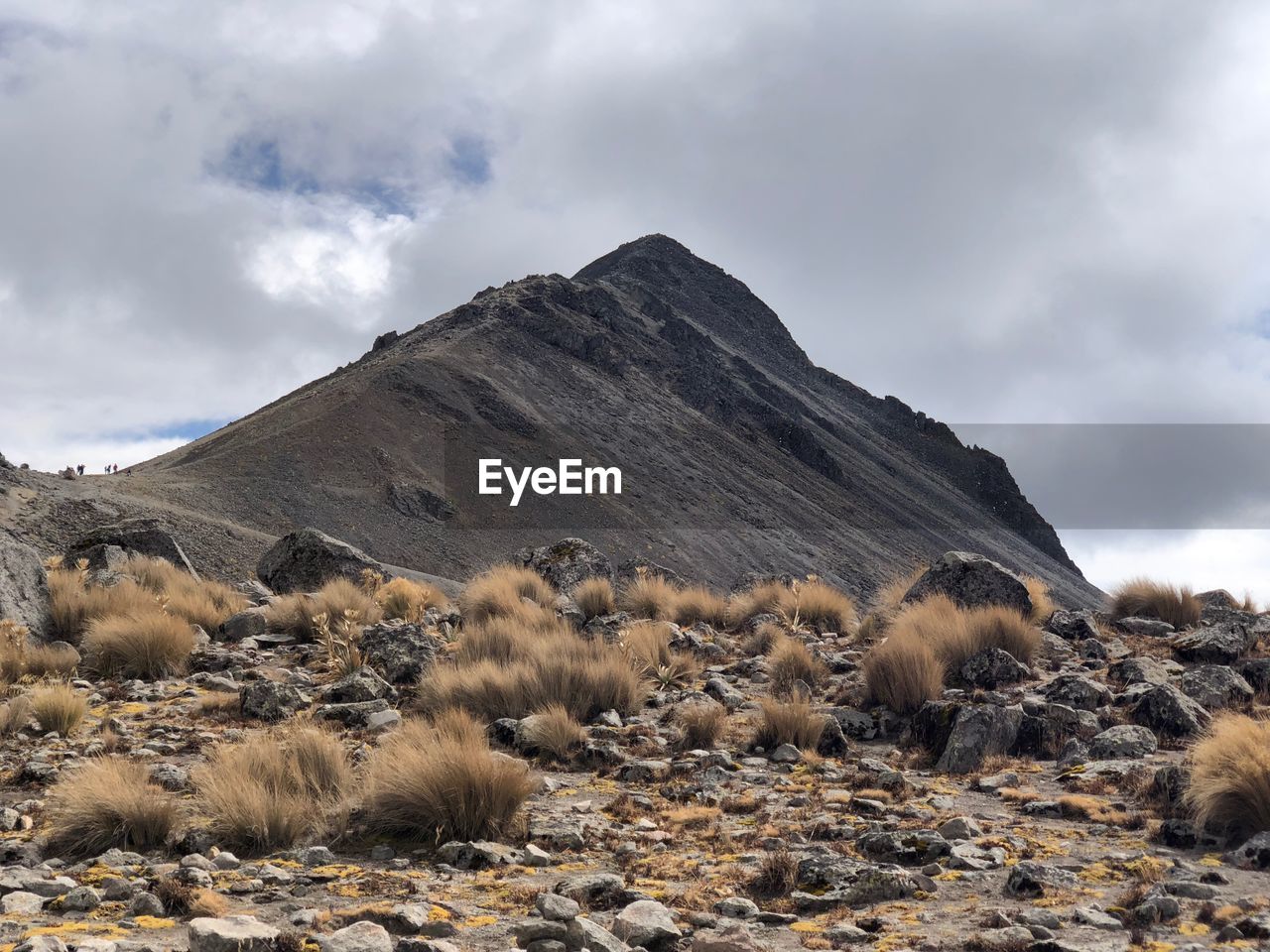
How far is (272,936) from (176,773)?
3.24 meters

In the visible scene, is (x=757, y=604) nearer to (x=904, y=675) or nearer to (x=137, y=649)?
(x=904, y=675)

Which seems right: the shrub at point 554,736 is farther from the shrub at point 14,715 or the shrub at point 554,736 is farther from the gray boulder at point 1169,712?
the gray boulder at point 1169,712

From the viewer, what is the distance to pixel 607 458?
82000 millimetres

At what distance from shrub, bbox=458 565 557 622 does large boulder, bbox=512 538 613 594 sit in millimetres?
509

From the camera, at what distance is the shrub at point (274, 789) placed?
5379 millimetres

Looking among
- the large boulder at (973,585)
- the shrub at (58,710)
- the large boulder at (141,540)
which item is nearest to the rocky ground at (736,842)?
the shrub at (58,710)

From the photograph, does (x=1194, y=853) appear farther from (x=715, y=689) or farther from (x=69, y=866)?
(x=69, y=866)

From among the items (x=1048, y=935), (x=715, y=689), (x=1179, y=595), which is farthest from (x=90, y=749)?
(x=1179, y=595)

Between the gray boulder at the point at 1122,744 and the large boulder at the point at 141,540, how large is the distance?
48.3 feet

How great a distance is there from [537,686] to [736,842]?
3343 mm

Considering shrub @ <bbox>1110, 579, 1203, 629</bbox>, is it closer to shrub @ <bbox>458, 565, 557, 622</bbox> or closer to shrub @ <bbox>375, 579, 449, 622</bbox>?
shrub @ <bbox>458, 565, 557, 622</bbox>

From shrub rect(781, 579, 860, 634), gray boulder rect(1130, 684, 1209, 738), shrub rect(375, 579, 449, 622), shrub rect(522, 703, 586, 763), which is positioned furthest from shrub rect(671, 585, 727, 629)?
gray boulder rect(1130, 684, 1209, 738)

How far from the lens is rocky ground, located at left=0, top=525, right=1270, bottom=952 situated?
164 inches

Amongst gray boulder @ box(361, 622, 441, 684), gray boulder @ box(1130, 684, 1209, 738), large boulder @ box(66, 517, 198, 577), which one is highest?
large boulder @ box(66, 517, 198, 577)
